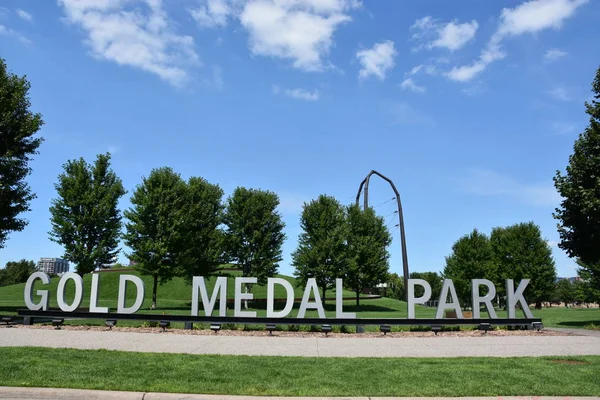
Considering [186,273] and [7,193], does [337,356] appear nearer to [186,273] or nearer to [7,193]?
[7,193]

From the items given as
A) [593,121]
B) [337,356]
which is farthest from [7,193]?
[593,121]

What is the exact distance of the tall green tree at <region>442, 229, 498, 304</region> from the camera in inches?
2112

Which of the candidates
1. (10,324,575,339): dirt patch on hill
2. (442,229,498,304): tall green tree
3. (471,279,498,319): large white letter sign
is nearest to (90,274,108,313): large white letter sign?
(10,324,575,339): dirt patch on hill

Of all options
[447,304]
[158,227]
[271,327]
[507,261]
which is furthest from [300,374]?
[507,261]

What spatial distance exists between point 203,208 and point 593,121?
35.4m

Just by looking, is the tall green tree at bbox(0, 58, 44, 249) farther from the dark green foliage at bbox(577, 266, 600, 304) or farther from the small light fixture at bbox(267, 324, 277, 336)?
the dark green foliage at bbox(577, 266, 600, 304)

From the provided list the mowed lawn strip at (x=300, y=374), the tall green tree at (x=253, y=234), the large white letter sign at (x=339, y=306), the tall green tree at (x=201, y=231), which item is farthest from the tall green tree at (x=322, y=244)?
the mowed lawn strip at (x=300, y=374)

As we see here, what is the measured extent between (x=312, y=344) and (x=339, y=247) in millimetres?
33783

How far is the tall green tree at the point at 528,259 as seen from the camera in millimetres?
55969

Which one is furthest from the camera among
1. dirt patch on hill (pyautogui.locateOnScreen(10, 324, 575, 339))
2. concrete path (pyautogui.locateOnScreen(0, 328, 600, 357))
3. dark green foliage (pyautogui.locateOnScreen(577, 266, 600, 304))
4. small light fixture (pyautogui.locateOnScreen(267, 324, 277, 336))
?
dark green foliage (pyautogui.locateOnScreen(577, 266, 600, 304))

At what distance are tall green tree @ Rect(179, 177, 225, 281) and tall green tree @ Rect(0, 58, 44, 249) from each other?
52.9ft

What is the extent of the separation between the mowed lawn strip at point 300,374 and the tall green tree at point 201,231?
32939 millimetres

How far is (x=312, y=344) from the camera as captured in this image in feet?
47.5

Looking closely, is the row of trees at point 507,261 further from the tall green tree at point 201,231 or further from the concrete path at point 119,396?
the concrete path at point 119,396
